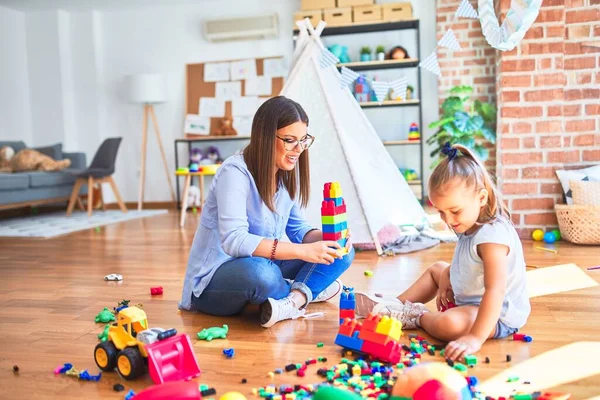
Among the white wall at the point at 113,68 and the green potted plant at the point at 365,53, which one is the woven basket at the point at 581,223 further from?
the white wall at the point at 113,68

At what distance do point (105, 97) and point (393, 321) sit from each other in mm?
6095

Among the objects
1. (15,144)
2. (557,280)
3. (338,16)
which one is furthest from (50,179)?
(557,280)

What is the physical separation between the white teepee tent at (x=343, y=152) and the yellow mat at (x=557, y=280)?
2.91 feet

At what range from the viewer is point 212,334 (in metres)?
1.78

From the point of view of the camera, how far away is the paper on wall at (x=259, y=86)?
6379 millimetres

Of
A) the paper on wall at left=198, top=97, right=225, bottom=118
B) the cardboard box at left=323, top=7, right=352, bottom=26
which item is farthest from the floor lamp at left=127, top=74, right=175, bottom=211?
the cardboard box at left=323, top=7, right=352, bottom=26

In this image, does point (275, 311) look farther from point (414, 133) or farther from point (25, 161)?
point (25, 161)

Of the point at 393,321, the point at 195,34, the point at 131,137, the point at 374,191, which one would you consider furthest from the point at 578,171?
the point at 131,137

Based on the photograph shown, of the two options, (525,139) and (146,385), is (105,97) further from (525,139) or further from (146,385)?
(146,385)

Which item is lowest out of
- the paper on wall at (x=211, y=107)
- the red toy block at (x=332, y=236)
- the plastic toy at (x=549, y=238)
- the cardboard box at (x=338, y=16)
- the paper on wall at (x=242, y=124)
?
the plastic toy at (x=549, y=238)

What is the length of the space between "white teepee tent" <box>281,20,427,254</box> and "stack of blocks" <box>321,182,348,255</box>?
1412 mm

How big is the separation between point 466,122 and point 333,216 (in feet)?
11.4

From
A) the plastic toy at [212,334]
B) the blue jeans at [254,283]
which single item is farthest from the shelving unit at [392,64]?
the plastic toy at [212,334]

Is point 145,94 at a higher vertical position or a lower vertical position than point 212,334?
higher
